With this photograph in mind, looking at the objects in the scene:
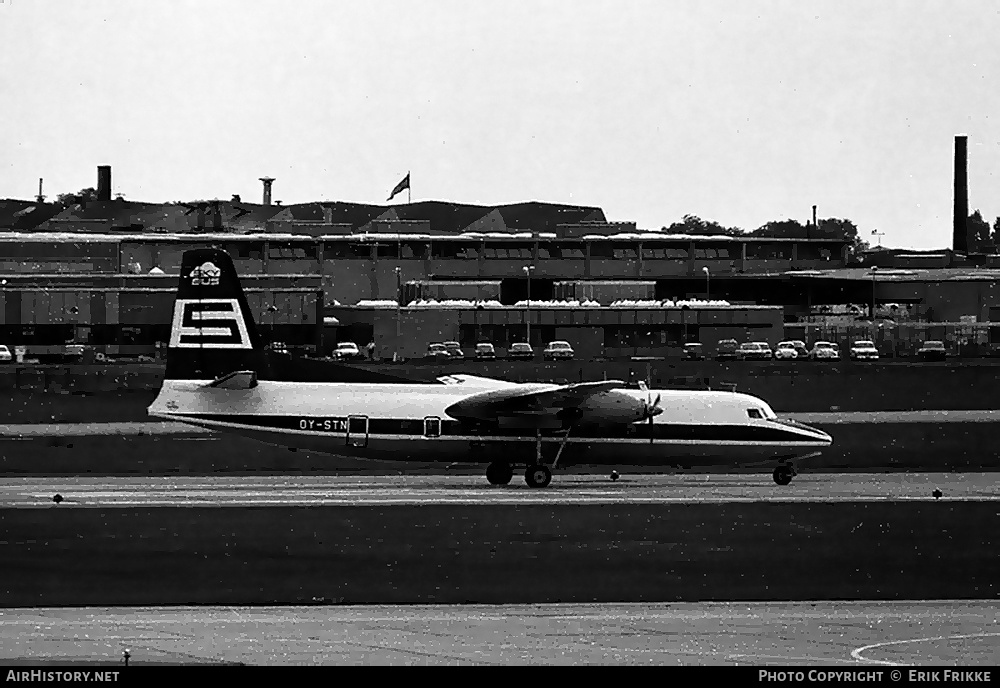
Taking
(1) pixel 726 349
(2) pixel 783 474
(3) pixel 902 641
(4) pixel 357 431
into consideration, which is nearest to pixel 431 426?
(4) pixel 357 431

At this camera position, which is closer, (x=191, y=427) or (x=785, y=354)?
(x=191, y=427)

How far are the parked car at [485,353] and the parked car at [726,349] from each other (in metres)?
16.4

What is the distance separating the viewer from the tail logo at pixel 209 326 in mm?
50156

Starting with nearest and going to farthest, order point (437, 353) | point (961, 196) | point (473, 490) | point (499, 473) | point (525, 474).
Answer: point (473, 490) < point (525, 474) < point (499, 473) < point (437, 353) < point (961, 196)

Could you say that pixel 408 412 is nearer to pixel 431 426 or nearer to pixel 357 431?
pixel 431 426

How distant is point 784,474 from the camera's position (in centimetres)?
5312

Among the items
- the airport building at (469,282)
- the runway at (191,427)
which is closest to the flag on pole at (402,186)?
the airport building at (469,282)

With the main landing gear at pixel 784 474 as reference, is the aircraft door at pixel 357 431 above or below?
above

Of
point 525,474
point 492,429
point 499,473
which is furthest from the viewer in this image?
point 499,473

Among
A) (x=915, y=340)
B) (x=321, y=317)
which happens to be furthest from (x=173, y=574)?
(x=915, y=340)

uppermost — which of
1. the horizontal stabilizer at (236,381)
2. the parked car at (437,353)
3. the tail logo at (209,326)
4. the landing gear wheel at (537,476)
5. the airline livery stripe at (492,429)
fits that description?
the tail logo at (209,326)

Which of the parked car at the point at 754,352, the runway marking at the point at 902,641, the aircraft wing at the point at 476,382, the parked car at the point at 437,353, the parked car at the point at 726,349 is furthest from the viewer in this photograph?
the parked car at the point at 726,349

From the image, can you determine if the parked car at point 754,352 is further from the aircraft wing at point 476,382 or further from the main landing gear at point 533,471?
the main landing gear at point 533,471

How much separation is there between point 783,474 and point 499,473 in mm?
9158
